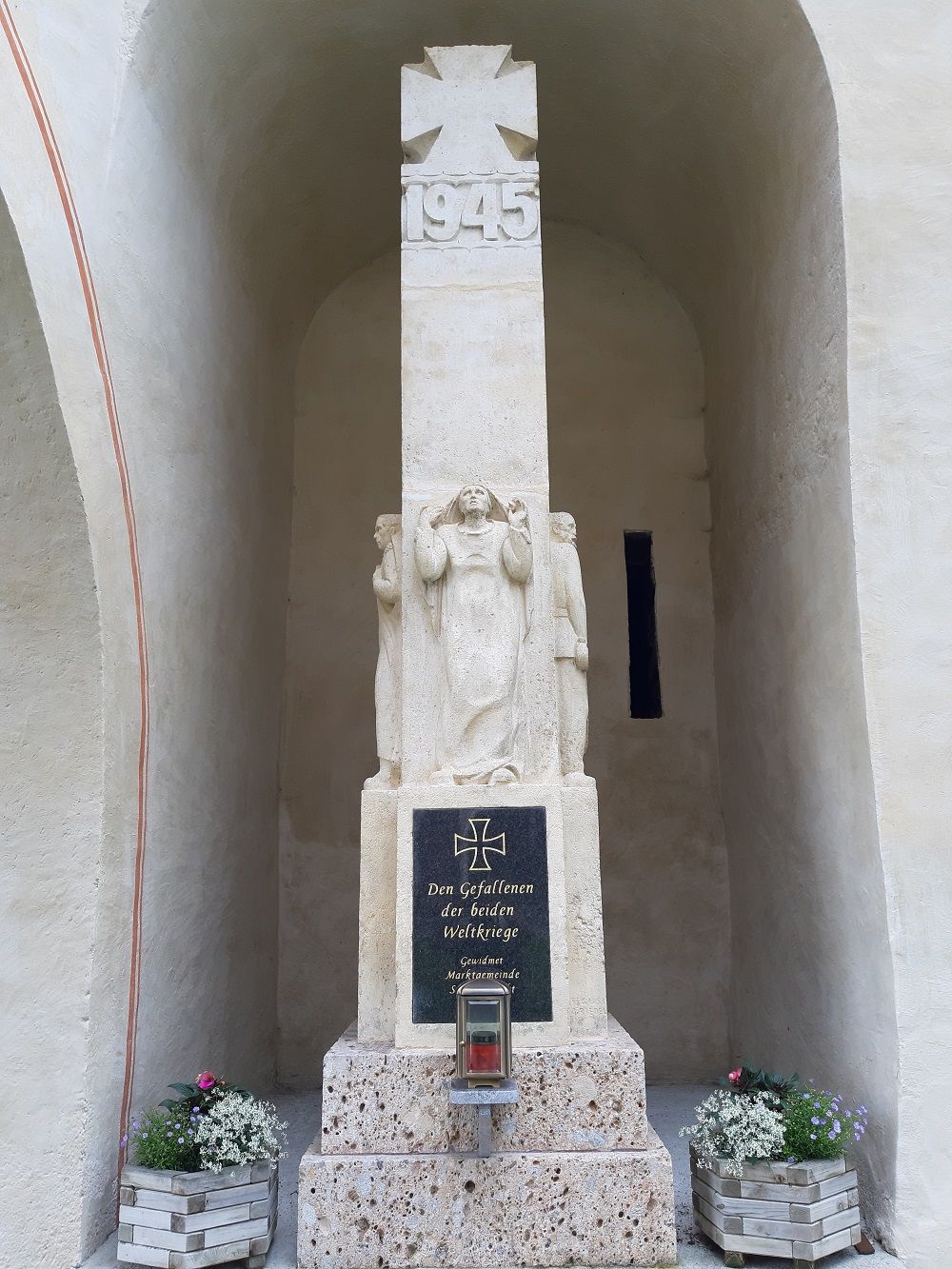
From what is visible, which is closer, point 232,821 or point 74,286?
point 74,286

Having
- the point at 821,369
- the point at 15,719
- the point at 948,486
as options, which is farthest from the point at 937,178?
the point at 15,719

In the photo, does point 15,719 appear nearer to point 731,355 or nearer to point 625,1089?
point 625,1089

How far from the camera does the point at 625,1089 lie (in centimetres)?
407

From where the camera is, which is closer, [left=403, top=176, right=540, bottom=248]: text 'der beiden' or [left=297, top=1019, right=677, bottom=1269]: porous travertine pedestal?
[left=297, top=1019, right=677, bottom=1269]: porous travertine pedestal

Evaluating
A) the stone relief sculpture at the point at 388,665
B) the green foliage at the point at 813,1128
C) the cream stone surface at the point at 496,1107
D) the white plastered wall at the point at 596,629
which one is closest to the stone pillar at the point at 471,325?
the stone relief sculpture at the point at 388,665

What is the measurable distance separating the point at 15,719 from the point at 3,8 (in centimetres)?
267

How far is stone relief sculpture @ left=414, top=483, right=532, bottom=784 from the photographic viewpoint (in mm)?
4480

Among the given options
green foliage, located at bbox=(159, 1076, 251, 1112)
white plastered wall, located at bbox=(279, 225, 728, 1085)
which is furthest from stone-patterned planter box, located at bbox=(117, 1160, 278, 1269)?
white plastered wall, located at bbox=(279, 225, 728, 1085)

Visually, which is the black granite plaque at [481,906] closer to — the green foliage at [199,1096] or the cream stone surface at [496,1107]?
the cream stone surface at [496,1107]

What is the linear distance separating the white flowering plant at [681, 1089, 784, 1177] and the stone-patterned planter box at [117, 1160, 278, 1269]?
63.9 inches

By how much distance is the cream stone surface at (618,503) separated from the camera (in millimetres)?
4438

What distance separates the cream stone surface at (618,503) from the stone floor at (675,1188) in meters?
0.16

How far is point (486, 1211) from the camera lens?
3920mm

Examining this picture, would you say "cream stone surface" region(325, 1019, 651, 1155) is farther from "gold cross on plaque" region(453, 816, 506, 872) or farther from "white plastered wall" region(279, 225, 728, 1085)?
"white plastered wall" region(279, 225, 728, 1085)
